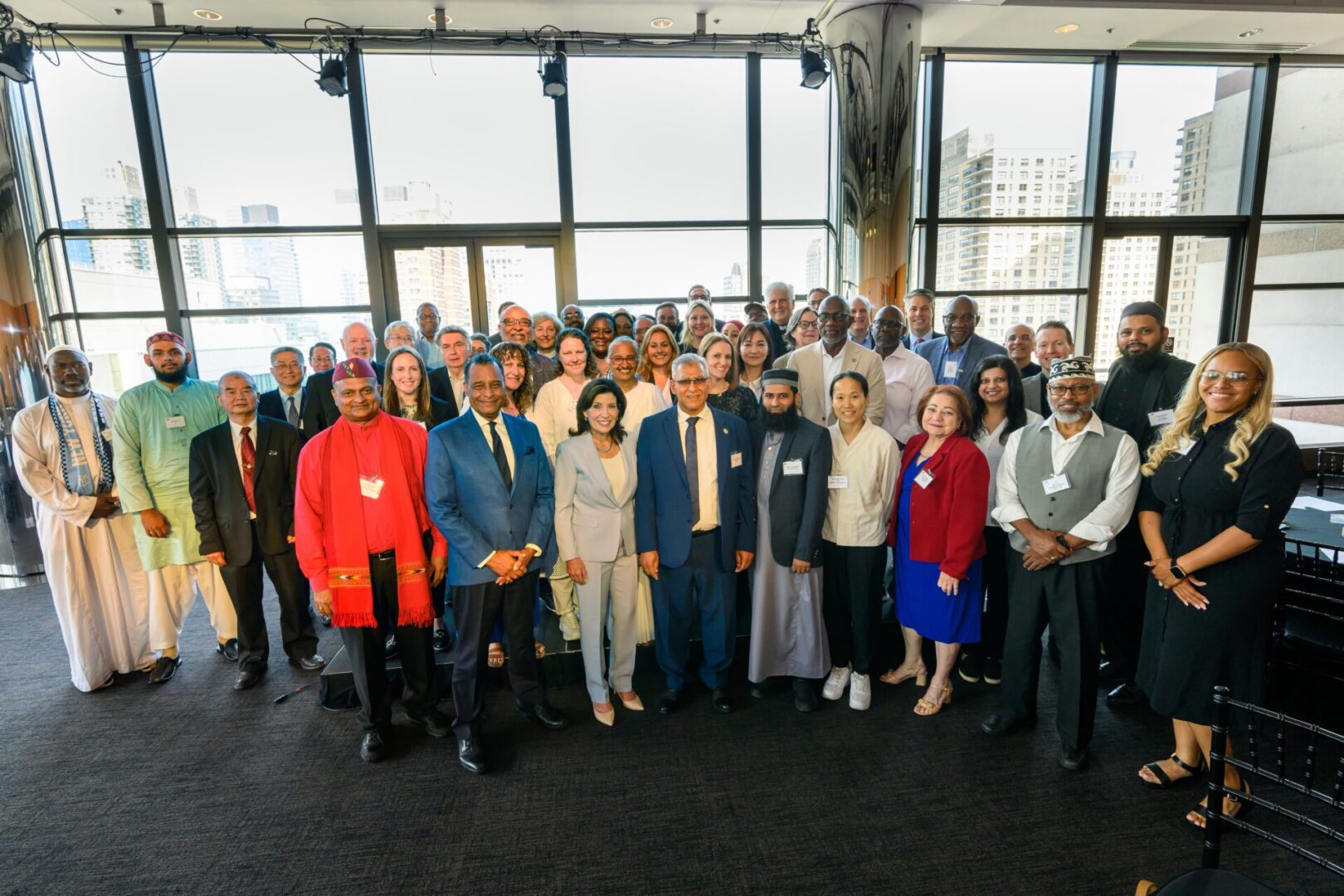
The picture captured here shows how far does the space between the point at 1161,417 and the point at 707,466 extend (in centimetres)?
231

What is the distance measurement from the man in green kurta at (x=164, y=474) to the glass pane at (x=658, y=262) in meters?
4.36

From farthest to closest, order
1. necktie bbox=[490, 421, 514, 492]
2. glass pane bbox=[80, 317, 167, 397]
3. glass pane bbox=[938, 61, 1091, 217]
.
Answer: glass pane bbox=[938, 61, 1091, 217]
glass pane bbox=[80, 317, 167, 397]
necktie bbox=[490, 421, 514, 492]

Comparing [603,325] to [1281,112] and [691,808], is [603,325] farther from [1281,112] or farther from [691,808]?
[1281,112]

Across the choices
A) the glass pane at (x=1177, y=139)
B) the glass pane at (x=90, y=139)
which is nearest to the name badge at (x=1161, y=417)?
the glass pane at (x=1177, y=139)

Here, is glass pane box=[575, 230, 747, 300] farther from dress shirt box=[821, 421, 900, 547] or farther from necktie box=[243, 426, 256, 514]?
dress shirt box=[821, 421, 900, 547]

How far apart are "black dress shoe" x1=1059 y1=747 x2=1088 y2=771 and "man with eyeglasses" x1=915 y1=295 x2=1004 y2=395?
90.2 inches

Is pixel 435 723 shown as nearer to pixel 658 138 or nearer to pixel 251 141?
pixel 658 138

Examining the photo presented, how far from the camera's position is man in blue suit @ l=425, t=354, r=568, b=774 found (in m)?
2.83

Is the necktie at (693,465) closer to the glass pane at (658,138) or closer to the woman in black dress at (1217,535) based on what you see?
the woman in black dress at (1217,535)

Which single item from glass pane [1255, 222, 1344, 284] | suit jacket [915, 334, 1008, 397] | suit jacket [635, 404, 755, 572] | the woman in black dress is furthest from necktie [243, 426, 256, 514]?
glass pane [1255, 222, 1344, 284]

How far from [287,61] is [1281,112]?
11.7 metres

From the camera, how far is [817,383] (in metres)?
4.17

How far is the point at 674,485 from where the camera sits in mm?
3080


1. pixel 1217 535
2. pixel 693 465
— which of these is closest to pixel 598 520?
pixel 693 465
